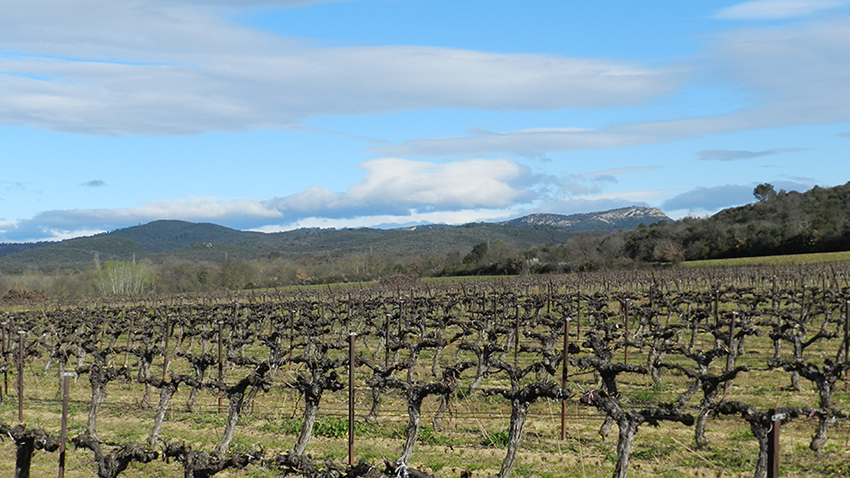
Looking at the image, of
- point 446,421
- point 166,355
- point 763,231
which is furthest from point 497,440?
point 763,231

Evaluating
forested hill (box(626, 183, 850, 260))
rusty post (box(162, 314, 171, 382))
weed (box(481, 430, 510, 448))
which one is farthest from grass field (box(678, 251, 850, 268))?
weed (box(481, 430, 510, 448))

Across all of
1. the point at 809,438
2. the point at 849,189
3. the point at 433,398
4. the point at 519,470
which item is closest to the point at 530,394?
the point at 519,470

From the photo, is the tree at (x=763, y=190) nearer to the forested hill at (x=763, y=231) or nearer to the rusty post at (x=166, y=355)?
the forested hill at (x=763, y=231)

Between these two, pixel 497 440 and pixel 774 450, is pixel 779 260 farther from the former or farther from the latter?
pixel 774 450

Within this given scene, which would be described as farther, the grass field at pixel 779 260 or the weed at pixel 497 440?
the grass field at pixel 779 260

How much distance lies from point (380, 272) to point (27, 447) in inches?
2974

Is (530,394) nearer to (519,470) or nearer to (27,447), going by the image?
(519,470)

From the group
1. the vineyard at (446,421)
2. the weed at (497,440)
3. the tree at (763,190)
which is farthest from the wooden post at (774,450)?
the tree at (763,190)

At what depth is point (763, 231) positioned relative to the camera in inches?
2707

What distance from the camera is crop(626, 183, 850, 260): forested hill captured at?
66.9 meters

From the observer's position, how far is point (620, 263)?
7119 centimetres

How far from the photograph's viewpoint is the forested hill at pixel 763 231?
2635 inches

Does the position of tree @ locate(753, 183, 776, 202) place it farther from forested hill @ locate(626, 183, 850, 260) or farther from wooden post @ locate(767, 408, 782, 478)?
wooden post @ locate(767, 408, 782, 478)

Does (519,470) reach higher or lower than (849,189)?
lower
